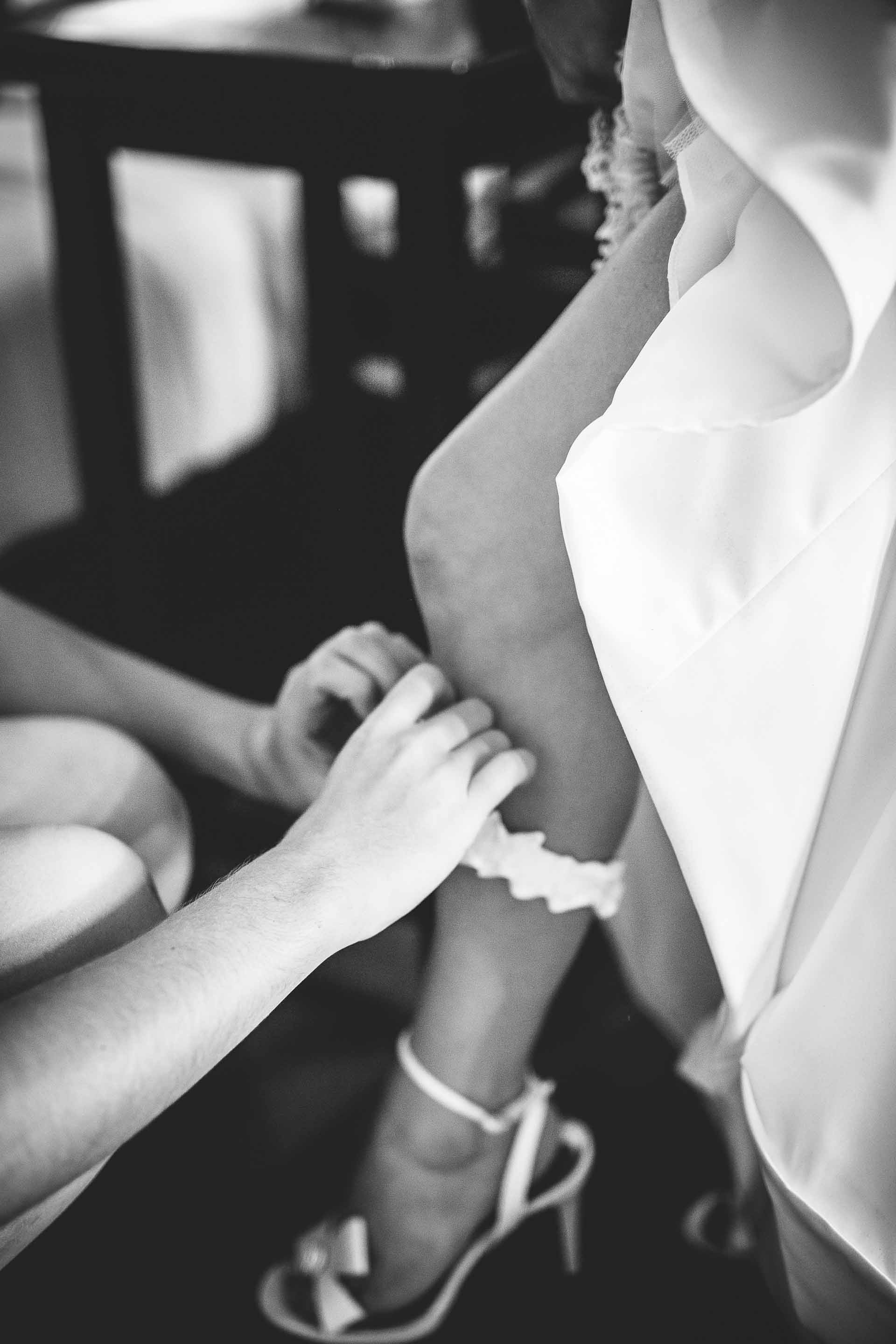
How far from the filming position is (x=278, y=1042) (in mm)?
955

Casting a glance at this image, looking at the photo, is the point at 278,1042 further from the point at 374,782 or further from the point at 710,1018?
the point at 374,782

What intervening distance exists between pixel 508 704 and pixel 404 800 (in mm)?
104

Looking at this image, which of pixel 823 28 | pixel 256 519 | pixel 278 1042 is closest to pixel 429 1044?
pixel 278 1042

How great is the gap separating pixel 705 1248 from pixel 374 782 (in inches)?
19.4

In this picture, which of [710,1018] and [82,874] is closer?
[82,874]

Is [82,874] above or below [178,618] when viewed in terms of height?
above

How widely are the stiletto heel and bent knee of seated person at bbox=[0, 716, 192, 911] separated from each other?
0.35 meters

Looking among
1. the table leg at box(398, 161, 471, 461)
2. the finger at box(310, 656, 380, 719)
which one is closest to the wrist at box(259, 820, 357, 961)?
the finger at box(310, 656, 380, 719)

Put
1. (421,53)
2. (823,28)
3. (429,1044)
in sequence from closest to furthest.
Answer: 1. (823,28)
2. (429,1044)
3. (421,53)

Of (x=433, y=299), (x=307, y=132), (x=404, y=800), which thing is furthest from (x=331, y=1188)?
(x=307, y=132)

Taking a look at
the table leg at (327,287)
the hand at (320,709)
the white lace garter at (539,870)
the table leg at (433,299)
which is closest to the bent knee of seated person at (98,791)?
the hand at (320,709)

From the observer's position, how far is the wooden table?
971 mm

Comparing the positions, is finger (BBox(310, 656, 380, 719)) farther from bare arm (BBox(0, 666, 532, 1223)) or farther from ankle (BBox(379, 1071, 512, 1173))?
ankle (BBox(379, 1071, 512, 1173))

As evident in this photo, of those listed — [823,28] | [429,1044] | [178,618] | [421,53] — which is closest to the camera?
[823,28]
